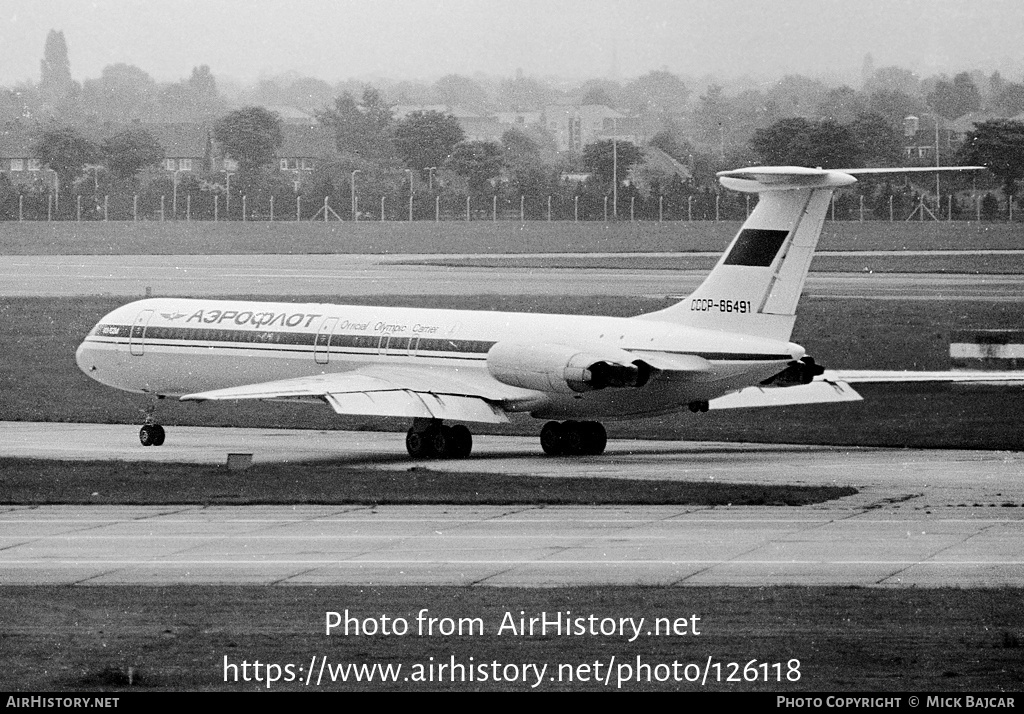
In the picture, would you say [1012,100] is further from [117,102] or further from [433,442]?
[117,102]

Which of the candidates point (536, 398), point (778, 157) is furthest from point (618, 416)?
point (778, 157)

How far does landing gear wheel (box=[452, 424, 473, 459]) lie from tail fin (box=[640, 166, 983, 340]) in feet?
20.9

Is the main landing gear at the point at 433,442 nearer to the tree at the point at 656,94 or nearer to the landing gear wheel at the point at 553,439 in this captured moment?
the landing gear wheel at the point at 553,439

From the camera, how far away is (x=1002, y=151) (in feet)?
196

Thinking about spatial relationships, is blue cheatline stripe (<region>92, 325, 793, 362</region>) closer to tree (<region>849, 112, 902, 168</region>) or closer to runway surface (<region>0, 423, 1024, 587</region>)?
runway surface (<region>0, 423, 1024, 587</region>)

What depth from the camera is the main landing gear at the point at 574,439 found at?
39469 mm

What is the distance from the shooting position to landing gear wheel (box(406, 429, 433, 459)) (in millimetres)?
39188

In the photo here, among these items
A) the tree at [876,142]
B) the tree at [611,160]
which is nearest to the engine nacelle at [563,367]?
the tree at [876,142]

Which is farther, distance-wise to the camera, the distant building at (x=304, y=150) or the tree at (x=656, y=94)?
the tree at (x=656, y=94)

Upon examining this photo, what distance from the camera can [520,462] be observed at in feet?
126

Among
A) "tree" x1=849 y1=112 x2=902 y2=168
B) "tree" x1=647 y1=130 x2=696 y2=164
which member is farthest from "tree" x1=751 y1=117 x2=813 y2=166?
"tree" x1=647 y1=130 x2=696 y2=164

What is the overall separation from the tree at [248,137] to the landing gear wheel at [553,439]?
255ft

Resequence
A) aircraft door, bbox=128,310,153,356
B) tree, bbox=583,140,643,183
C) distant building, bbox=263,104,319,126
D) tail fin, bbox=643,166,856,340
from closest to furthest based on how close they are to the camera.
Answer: tail fin, bbox=643,166,856,340, aircraft door, bbox=128,310,153,356, tree, bbox=583,140,643,183, distant building, bbox=263,104,319,126

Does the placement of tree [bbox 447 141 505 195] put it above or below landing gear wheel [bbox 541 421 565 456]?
above
